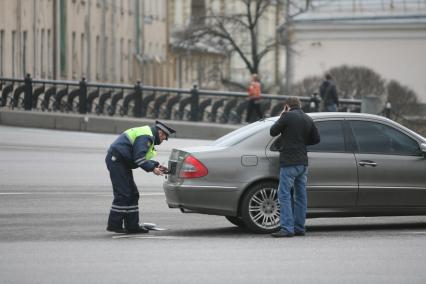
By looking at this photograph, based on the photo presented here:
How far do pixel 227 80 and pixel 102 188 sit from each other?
3969 cm

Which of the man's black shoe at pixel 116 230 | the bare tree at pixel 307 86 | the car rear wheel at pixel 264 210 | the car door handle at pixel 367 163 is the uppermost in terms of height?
the bare tree at pixel 307 86

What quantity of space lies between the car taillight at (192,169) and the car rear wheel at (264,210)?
22.8 inches

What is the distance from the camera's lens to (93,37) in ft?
201

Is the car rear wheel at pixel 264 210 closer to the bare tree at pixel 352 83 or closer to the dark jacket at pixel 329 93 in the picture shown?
the dark jacket at pixel 329 93

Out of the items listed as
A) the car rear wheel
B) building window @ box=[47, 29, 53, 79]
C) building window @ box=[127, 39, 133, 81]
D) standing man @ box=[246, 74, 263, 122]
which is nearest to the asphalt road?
the car rear wheel

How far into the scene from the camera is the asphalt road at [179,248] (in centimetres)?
1152

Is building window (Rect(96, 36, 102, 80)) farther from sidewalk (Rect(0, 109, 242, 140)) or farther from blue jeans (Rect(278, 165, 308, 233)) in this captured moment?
blue jeans (Rect(278, 165, 308, 233))

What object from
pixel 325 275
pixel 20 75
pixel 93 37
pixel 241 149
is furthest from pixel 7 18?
pixel 325 275

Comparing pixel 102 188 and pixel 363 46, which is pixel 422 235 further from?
pixel 363 46

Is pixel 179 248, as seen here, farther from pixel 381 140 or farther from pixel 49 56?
pixel 49 56

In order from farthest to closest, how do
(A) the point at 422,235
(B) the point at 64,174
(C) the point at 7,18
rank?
1. (C) the point at 7,18
2. (B) the point at 64,174
3. (A) the point at 422,235

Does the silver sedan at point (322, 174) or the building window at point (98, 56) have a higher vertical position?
the building window at point (98, 56)

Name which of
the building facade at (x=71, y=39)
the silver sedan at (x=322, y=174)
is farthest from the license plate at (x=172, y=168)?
the building facade at (x=71, y=39)

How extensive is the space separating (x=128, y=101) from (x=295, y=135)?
2375 cm
